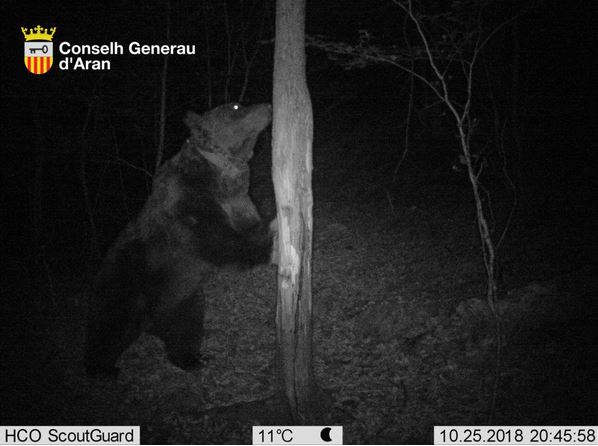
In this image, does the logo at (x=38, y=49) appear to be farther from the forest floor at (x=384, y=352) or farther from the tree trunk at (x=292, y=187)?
the tree trunk at (x=292, y=187)

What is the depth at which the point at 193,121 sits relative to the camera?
5137 mm

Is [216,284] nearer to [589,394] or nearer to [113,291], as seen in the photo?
[113,291]

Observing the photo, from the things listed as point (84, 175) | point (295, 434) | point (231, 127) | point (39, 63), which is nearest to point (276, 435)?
point (295, 434)

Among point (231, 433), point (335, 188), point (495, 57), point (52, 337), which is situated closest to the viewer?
point (231, 433)

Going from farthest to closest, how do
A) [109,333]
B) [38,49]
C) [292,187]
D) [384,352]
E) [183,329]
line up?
[38,49] → [384,352] → [183,329] → [109,333] → [292,187]

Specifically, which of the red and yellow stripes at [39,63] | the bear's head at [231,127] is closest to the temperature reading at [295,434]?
the bear's head at [231,127]

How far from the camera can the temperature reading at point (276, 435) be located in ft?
13.9

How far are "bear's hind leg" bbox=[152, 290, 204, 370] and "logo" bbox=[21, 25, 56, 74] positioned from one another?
13.6ft

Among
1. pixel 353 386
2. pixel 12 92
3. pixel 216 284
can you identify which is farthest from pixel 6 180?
pixel 353 386

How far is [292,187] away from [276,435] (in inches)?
93.9

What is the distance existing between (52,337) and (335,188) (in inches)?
325

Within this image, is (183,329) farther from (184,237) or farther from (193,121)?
(193,121)

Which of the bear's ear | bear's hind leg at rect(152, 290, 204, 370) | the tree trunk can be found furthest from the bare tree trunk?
the tree trunk

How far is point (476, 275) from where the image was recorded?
708cm
